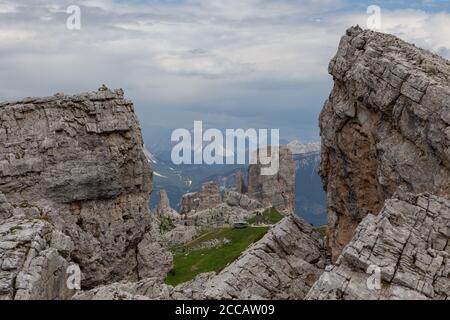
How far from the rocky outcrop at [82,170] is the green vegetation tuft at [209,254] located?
39.6 m

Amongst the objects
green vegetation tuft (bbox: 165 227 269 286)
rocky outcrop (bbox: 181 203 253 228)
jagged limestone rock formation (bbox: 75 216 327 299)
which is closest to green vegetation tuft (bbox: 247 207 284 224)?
rocky outcrop (bbox: 181 203 253 228)

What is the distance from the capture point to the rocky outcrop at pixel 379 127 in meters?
50.2

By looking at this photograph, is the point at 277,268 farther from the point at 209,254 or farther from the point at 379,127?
the point at 209,254

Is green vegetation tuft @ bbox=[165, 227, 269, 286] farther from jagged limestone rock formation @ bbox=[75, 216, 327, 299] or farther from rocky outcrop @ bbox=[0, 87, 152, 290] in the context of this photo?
rocky outcrop @ bbox=[0, 87, 152, 290]

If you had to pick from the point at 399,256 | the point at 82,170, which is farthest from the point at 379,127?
the point at 82,170

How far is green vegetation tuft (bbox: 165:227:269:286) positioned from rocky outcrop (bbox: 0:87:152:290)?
39.6 meters

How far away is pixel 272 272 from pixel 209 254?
259ft

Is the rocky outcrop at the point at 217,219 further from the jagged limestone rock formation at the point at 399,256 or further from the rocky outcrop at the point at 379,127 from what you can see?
the jagged limestone rock formation at the point at 399,256

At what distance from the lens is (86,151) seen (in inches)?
2501

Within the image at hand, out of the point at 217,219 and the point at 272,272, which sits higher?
the point at 272,272

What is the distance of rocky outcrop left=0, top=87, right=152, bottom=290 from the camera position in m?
61.3

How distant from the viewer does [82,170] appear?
63.2m

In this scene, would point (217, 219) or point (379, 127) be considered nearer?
point (379, 127)
